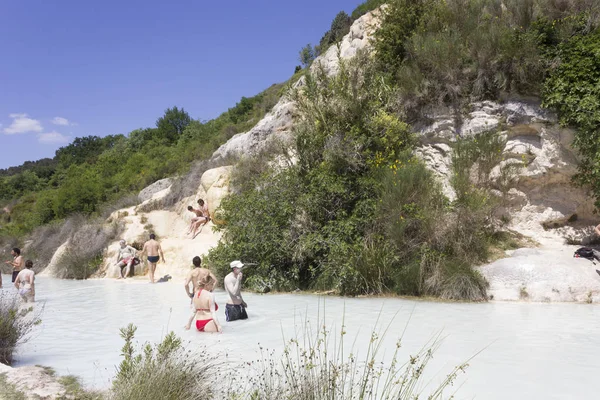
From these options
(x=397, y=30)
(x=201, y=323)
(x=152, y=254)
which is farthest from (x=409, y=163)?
(x=152, y=254)

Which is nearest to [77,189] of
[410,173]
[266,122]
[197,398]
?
[266,122]

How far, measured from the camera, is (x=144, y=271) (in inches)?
669

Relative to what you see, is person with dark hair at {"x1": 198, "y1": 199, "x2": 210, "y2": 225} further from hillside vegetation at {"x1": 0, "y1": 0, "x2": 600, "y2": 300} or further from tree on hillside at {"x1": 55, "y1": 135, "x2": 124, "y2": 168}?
tree on hillside at {"x1": 55, "y1": 135, "x2": 124, "y2": 168}

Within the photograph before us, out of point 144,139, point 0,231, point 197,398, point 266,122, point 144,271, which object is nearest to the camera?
point 197,398

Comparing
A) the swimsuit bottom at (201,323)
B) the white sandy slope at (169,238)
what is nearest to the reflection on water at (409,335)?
the swimsuit bottom at (201,323)

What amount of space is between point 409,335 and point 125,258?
13.1 metres

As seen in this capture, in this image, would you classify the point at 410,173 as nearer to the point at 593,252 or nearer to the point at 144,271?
the point at 593,252

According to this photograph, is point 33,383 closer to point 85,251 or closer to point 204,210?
point 204,210

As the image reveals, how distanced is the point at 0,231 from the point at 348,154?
31.9 meters

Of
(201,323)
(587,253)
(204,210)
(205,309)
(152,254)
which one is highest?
(204,210)

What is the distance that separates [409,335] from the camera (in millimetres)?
6777

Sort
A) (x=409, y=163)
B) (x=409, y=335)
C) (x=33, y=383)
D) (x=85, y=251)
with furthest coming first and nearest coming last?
(x=85, y=251) < (x=409, y=163) < (x=409, y=335) < (x=33, y=383)

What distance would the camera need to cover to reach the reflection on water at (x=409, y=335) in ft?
16.0

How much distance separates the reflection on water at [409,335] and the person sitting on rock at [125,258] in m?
5.56
